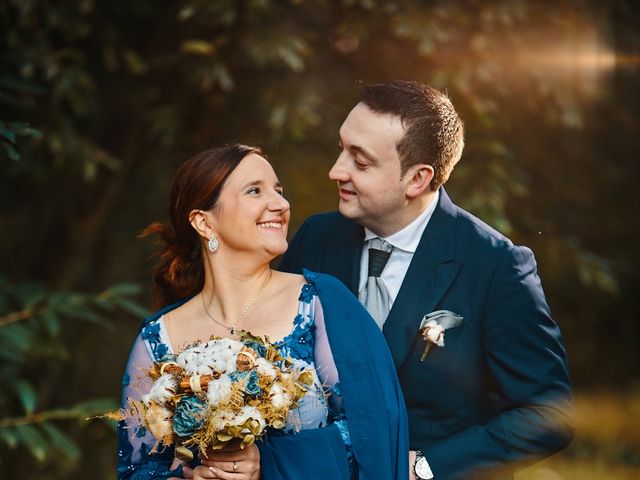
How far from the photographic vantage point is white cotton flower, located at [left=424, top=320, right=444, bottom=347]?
305cm

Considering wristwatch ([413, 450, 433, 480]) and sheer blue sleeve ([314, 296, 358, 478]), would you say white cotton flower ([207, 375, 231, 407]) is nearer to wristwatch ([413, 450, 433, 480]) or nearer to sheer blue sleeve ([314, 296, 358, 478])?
sheer blue sleeve ([314, 296, 358, 478])

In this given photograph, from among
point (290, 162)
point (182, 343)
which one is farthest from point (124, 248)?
point (182, 343)

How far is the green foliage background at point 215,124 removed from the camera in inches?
207

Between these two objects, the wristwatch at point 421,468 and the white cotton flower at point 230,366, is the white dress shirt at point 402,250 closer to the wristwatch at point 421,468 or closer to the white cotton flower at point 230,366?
the wristwatch at point 421,468

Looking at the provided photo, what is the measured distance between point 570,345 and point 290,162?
410 centimetres

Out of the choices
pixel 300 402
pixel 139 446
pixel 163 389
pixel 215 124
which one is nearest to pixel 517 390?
pixel 300 402

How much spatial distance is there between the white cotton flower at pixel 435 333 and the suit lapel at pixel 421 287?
2.1 inches

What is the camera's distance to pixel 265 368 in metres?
2.57

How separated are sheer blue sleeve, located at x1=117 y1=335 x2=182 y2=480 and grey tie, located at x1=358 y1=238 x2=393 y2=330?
818 mm

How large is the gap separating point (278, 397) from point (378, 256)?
93 cm

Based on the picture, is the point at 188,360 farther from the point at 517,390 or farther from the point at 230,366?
the point at 517,390

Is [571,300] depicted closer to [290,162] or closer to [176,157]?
[290,162]

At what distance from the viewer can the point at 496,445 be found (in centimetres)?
298

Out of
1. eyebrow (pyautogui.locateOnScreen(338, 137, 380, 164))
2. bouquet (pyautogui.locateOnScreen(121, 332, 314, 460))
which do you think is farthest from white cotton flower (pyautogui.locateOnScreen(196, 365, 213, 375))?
eyebrow (pyautogui.locateOnScreen(338, 137, 380, 164))
